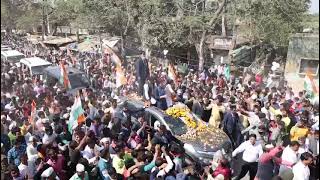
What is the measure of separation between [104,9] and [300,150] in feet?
21.8

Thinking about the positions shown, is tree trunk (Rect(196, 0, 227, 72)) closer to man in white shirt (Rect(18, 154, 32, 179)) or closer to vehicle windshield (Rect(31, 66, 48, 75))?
vehicle windshield (Rect(31, 66, 48, 75))

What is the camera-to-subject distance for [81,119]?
7465mm

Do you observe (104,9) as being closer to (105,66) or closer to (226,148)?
(105,66)

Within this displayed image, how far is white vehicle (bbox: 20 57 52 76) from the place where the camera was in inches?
328

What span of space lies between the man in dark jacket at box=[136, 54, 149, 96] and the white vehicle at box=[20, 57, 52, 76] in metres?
2.27

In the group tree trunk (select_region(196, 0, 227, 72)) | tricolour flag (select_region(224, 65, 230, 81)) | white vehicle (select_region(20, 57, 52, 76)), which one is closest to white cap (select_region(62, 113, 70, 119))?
white vehicle (select_region(20, 57, 52, 76))

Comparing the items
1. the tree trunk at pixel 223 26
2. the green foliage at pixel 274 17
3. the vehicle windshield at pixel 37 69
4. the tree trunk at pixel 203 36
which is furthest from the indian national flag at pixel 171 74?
the vehicle windshield at pixel 37 69

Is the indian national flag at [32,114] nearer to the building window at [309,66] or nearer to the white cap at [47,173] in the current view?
the white cap at [47,173]

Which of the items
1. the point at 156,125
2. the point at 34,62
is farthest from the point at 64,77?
the point at 156,125

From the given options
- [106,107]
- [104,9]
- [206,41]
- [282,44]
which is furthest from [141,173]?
[206,41]

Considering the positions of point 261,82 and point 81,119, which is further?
point 261,82

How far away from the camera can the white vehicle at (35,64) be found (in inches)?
328

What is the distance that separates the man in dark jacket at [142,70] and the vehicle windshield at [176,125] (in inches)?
102

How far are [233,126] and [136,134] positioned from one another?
1917mm
